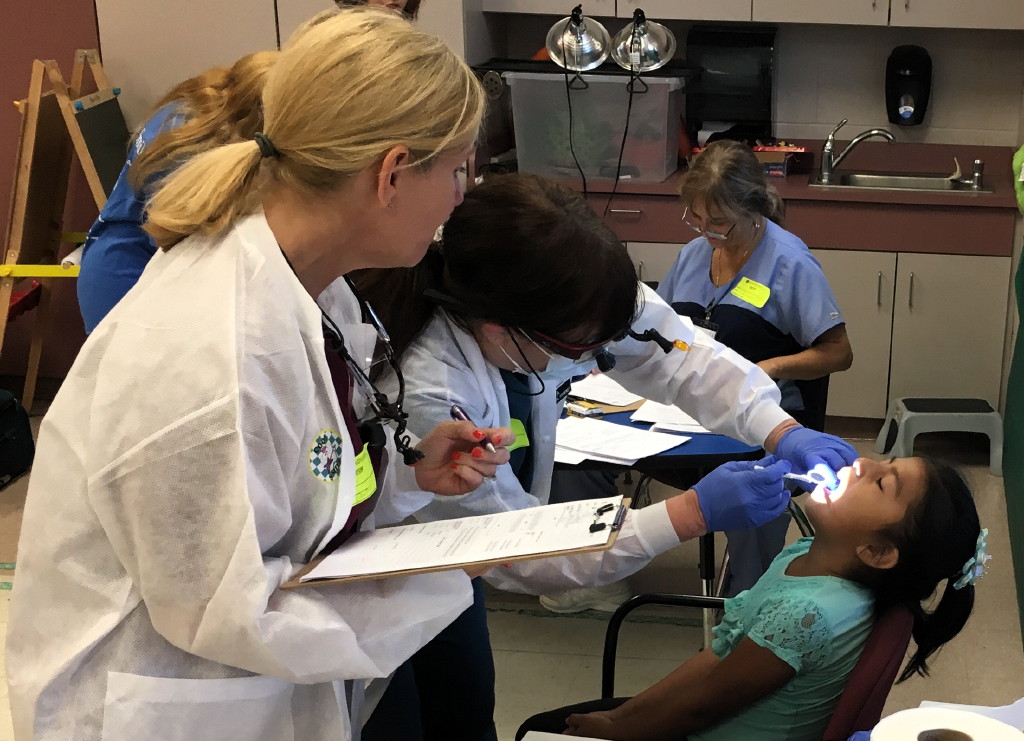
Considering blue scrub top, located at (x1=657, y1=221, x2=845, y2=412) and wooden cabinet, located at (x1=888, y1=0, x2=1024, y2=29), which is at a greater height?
wooden cabinet, located at (x1=888, y1=0, x2=1024, y2=29)

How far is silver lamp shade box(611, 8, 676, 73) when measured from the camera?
356 centimetres

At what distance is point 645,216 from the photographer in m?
4.07

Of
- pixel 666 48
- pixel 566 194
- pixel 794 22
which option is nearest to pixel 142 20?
pixel 666 48

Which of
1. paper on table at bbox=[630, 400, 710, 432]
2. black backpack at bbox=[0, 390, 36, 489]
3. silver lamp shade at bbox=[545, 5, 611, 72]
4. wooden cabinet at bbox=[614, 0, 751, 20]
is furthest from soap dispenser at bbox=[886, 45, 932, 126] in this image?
black backpack at bbox=[0, 390, 36, 489]

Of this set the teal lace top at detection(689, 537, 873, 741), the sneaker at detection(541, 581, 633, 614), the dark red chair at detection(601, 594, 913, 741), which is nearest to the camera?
the dark red chair at detection(601, 594, 913, 741)

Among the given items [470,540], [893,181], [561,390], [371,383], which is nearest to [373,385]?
[371,383]

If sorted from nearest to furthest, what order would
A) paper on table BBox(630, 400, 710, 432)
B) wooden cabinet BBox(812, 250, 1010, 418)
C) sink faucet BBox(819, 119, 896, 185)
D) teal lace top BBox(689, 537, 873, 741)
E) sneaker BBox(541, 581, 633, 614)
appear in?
teal lace top BBox(689, 537, 873, 741) → paper on table BBox(630, 400, 710, 432) → sneaker BBox(541, 581, 633, 614) → wooden cabinet BBox(812, 250, 1010, 418) → sink faucet BBox(819, 119, 896, 185)

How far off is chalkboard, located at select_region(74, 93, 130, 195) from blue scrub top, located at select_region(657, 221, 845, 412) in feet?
7.69

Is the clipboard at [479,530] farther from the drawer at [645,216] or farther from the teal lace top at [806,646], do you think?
the drawer at [645,216]

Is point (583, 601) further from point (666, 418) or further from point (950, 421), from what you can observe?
point (950, 421)

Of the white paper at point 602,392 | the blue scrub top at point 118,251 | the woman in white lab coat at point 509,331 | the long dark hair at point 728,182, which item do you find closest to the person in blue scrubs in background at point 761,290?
the long dark hair at point 728,182

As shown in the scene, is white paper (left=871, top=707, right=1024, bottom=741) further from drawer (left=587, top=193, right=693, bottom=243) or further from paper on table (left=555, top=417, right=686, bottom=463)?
drawer (left=587, top=193, right=693, bottom=243)

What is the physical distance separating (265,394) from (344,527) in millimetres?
248

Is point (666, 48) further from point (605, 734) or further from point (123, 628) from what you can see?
point (123, 628)
